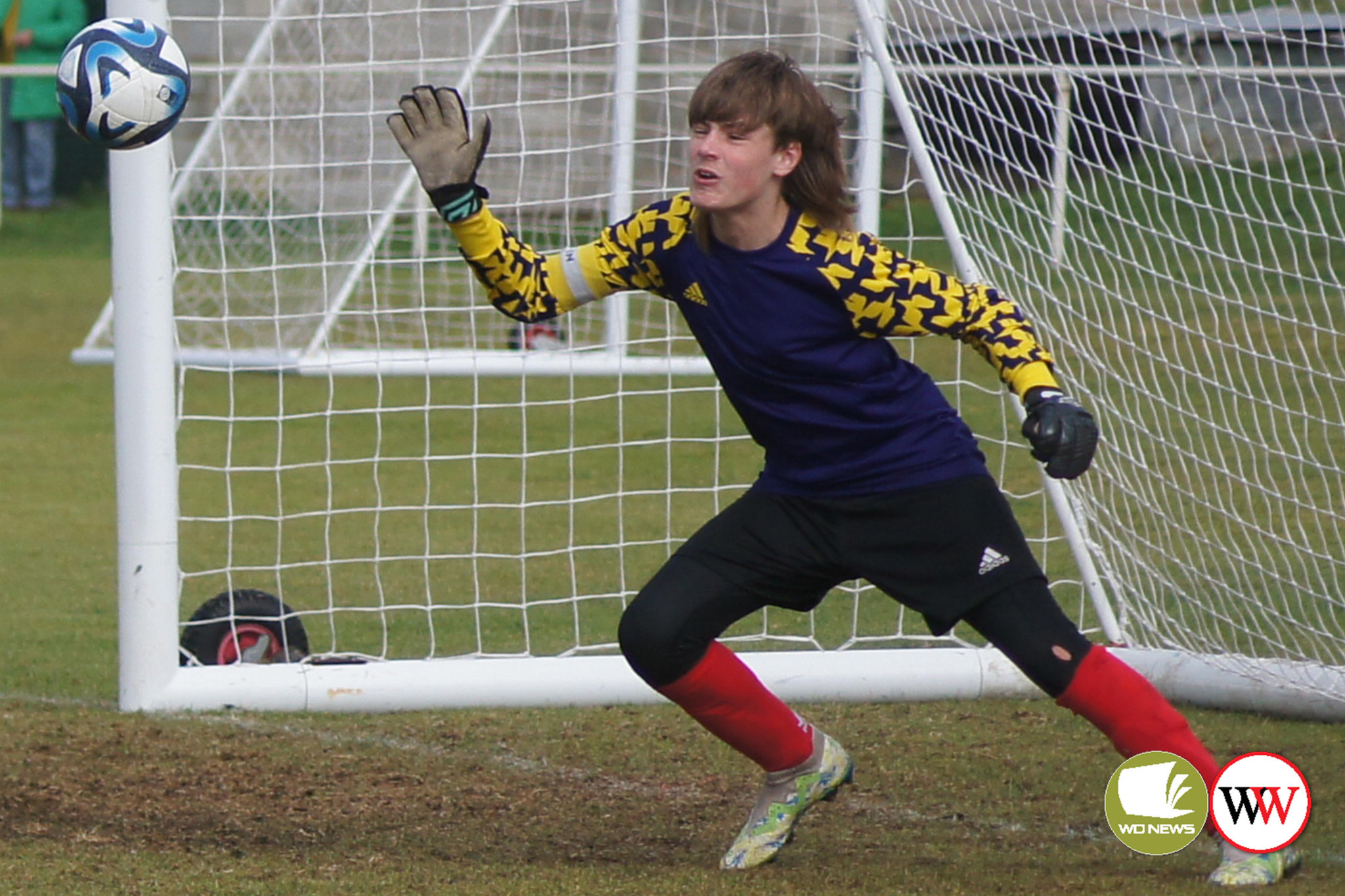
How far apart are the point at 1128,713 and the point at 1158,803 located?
9.8 inches

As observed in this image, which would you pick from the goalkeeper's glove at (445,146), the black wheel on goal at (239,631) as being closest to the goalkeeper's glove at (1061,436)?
the goalkeeper's glove at (445,146)

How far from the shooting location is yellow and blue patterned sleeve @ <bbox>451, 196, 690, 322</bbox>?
3.82 metres

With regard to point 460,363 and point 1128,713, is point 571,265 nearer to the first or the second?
point 1128,713

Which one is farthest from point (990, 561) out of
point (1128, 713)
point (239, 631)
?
point (239, 631)

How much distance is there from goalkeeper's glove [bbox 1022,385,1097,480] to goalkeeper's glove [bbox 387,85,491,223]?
119cm

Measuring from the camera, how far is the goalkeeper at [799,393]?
3.65 metres

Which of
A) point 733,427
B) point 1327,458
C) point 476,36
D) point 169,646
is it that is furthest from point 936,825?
point 476,36

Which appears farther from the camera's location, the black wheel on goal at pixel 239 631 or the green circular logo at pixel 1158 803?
the black wheel on goal at pixel 239 631

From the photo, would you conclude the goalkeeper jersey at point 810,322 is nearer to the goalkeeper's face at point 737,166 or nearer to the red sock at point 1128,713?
the goalkeeper's face at point 737,166

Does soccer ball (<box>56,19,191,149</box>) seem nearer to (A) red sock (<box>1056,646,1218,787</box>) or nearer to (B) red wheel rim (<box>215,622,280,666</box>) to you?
(B) red wheel rim (<box>215,622,280,666</box>)

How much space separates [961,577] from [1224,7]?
3861 millimetres

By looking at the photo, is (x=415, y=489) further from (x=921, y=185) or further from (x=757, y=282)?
(x=757, y=282)

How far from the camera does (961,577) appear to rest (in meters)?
3.73

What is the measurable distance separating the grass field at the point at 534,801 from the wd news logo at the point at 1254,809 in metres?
0.10
